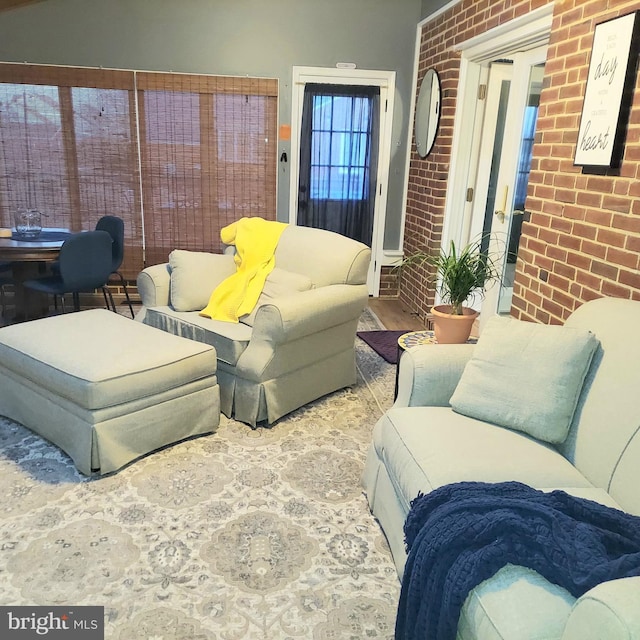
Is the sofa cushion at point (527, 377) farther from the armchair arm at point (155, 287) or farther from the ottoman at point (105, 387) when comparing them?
the armchair arm at point (155, 287)

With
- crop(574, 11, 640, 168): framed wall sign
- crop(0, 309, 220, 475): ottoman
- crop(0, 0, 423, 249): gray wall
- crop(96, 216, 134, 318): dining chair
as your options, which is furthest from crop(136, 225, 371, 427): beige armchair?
crop(0, 0, 423, 249): gray wall

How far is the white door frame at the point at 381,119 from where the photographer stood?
5.04 meters

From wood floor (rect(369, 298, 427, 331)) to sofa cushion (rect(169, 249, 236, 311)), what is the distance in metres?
1.74

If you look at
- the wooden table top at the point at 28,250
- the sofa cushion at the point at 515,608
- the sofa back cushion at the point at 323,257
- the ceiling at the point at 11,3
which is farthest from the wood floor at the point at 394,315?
the ceiling at the point at 11,3

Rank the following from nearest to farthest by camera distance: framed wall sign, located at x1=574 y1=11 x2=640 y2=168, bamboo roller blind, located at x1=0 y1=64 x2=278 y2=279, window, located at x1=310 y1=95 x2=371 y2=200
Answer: framed wall sign, located at x1=574 y1=11 x2=640 y2=168 < bamboo roller blind, located at x1=0 y1=64 x2=278 y2=279 < window, located at x1=310 y1=95 x2=371 y2=200

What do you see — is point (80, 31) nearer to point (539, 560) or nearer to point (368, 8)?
point (368, 8)

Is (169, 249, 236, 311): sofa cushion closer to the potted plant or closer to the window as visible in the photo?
the potted plant

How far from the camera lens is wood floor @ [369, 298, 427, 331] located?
4.77m

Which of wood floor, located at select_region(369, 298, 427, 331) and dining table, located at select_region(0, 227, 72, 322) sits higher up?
dining table, located at select_region(0, 227, 72, 322)

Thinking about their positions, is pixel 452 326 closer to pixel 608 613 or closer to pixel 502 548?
pixel 502 548

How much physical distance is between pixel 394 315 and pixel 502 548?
3766 mm

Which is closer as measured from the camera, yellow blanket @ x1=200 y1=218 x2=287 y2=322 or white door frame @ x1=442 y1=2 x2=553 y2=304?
yellow blanket @ x1=200 y1=218 x2=287 y2=322

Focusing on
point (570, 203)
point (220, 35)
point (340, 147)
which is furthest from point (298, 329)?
point (220, 35)

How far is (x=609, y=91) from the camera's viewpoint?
233 cm
